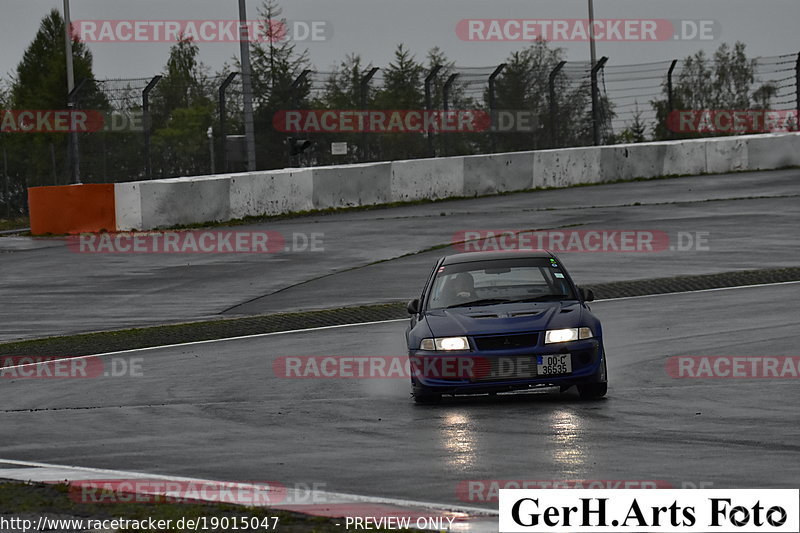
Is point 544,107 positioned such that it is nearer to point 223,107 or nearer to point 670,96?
point 670,96

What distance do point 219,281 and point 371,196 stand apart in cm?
970

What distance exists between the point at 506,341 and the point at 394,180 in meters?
19.8

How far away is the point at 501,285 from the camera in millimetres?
11992

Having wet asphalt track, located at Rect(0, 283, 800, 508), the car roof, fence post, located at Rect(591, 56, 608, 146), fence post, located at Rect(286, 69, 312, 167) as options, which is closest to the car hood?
wet asphalt track, located at Rect(0, 283, 800, 508)

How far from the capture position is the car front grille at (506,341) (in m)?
10.5

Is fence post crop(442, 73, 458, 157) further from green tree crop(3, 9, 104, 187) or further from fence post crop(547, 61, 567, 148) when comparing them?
green tree crop(3, 9, 104, 187)

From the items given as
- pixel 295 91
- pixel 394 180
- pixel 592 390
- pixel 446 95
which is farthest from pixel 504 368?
pixel 446 95

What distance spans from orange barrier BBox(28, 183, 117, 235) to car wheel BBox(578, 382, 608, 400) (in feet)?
56.0

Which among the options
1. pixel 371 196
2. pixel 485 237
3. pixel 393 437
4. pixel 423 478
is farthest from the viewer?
pixel 371 196

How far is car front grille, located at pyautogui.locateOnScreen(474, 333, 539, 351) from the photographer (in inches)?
413

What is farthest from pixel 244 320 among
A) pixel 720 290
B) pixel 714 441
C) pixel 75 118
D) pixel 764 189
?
pixel 764 189

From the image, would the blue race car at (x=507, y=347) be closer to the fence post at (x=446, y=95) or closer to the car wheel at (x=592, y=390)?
the car wheel at (x=592, y=390)

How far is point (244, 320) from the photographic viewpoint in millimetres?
16734

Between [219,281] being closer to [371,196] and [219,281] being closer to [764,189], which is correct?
[371,196]
